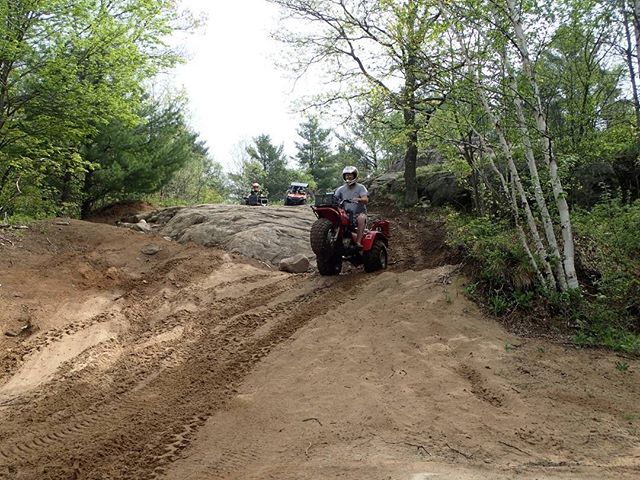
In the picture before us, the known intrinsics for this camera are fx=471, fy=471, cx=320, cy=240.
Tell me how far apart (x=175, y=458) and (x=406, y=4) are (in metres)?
11.8

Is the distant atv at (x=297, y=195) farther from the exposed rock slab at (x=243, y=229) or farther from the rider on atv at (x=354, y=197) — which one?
the rider on atv at (x=354, y=197)

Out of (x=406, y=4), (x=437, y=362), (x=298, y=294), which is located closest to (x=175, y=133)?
(x=406, y=4)

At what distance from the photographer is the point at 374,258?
779cm

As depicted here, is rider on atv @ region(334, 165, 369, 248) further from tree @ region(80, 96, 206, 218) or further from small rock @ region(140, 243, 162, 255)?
tree @ region(80, 96, 206, 218)

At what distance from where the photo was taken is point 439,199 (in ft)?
56.5

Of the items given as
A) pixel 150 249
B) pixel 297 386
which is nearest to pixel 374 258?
pixel 297 386

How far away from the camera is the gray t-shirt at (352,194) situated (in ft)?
25.5

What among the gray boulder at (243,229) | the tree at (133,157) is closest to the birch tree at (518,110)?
the gray boulder at (243,229)

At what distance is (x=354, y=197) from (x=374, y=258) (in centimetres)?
106

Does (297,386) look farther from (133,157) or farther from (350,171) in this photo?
(133,157)

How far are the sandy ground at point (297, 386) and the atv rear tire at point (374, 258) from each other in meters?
0.36

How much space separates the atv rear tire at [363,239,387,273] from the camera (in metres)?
7.76

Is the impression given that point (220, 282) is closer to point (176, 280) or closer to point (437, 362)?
point (176, 280)

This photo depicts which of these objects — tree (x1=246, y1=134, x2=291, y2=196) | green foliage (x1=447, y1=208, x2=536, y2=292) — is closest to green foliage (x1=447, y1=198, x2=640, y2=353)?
green foliage (x1=447, y1=208, x2=536, y2=292)
